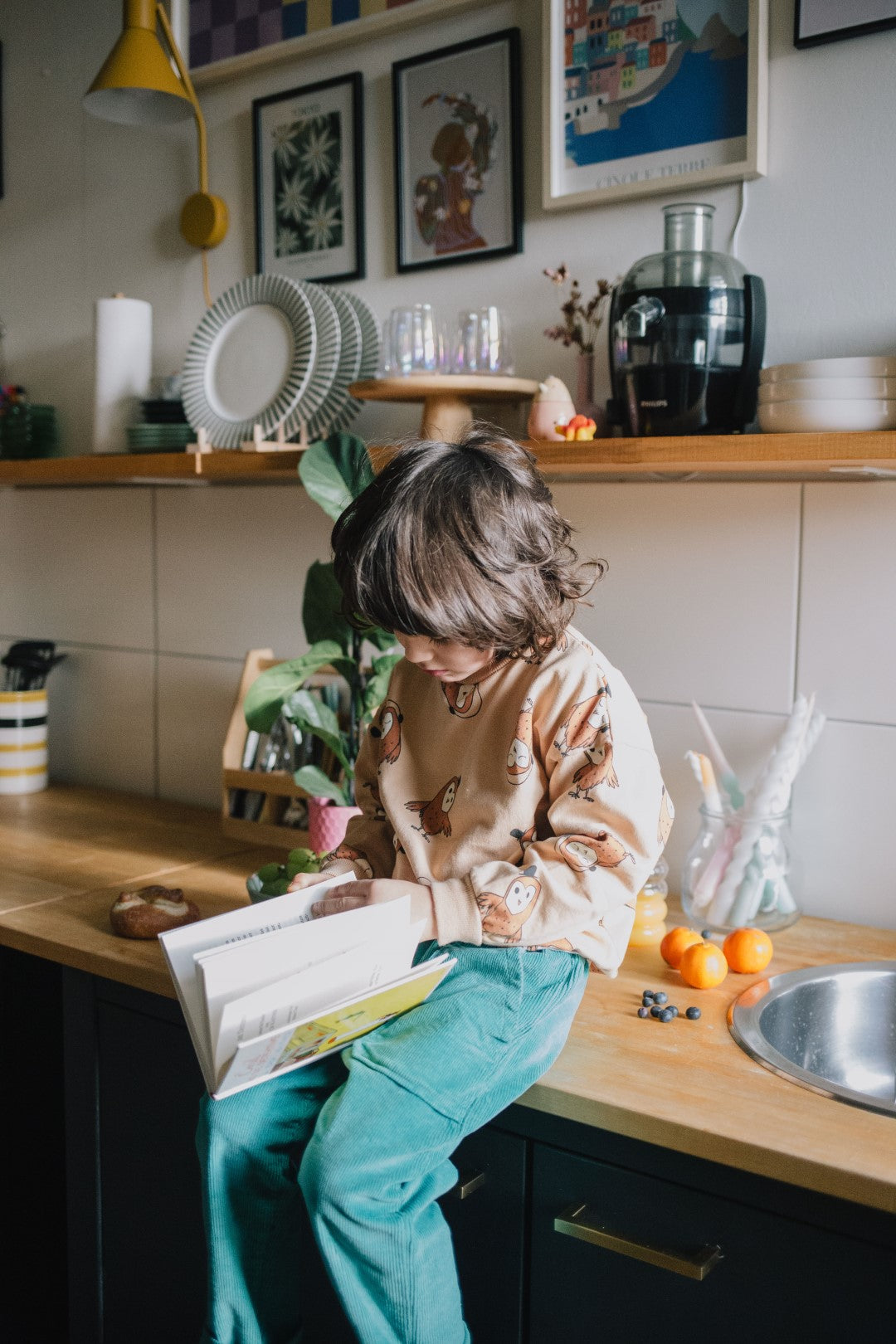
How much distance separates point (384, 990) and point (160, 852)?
98 cm

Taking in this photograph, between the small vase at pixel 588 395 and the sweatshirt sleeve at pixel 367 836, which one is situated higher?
the small vase at pixel 588 395

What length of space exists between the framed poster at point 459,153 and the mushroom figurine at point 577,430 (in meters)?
0.38

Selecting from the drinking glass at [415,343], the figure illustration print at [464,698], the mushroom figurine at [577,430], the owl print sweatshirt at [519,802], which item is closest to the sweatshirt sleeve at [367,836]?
the owl print sweatshirt at [519,802]

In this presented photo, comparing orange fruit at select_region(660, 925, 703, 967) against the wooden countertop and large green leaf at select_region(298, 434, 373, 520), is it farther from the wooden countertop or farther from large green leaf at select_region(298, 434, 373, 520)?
large green leaf at select_region(298, 434, 373, 520)

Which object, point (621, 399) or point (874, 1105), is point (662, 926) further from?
point (621, 399)

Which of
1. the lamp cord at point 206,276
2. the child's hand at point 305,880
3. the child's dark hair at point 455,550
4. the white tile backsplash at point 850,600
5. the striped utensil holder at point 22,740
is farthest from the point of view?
the striped utensil holder at point 22,740

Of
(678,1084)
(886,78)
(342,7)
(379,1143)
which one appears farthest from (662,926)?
(342,7)

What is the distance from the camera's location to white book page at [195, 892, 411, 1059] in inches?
36.6

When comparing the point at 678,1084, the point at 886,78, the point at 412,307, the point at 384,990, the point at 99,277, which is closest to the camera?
the point at 384,990

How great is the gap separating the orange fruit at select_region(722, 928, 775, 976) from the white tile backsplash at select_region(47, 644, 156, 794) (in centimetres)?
126

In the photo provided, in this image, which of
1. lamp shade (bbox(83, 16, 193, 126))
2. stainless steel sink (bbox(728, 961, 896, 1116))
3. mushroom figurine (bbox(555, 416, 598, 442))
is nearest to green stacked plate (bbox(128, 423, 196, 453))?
lamp shade (bbox(83, 16, 193, 126))

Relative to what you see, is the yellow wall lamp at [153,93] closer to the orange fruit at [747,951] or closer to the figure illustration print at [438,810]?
the figure illustration print at [438,810]

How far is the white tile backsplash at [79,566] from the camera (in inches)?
87.8

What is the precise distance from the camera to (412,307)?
162 cm
